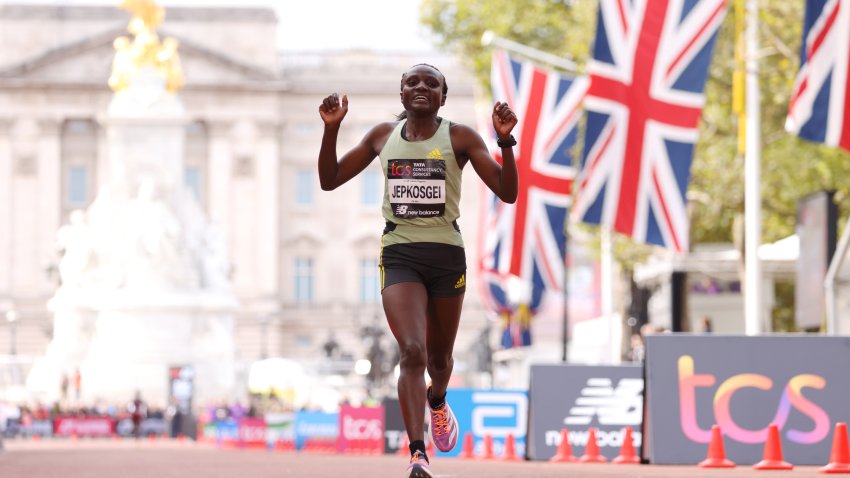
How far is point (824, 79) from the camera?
2194 centimetres

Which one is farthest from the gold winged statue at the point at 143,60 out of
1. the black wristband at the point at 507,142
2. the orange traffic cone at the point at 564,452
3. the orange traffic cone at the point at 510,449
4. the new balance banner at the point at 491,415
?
the black wristband at the point at 507,142

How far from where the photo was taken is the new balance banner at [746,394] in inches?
698

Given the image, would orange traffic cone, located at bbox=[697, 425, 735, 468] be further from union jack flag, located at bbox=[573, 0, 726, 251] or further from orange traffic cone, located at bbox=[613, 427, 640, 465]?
union jack flag, located at bbox=[573, 0, 726, 251]

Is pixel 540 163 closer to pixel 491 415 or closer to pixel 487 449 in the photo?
pixel 491 415

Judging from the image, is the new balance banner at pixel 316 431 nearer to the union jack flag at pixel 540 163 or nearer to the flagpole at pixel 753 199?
the union jack flag at pixel 540 163

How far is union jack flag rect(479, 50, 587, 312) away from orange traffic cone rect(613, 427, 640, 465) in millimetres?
14396

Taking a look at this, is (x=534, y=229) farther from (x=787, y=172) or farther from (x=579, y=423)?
(x=579, y=423)

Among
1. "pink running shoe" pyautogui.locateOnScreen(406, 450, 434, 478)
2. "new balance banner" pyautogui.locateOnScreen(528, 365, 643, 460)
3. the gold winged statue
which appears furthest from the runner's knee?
the gold winged statue

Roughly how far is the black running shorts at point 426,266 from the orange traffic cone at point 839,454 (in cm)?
529

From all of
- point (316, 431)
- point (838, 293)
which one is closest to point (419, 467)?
point (838, 293)

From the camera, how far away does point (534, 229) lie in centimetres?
3500

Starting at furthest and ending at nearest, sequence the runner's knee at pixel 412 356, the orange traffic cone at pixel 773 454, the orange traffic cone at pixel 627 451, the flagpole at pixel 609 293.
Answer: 1. the flagpole at pixel 609 293
2. the orange traffic cone at pixel 627 451
3. the orange traffic cone at pixel 773 454
4. the runner's knee at pixel 412 356

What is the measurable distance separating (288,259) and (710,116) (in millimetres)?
77309

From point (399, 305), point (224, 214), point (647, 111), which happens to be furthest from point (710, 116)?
point (224, 214)
